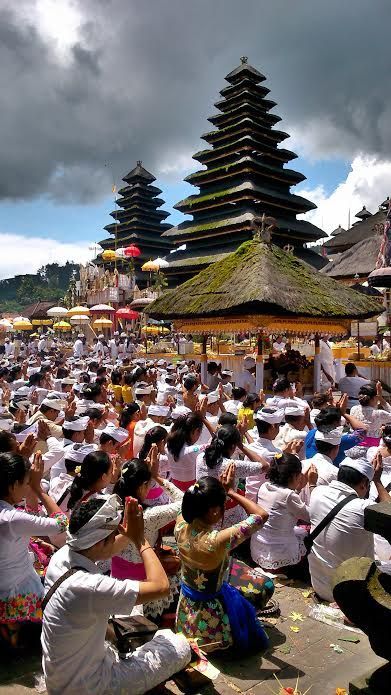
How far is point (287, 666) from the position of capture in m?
3.92

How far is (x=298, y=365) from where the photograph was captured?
590 inches

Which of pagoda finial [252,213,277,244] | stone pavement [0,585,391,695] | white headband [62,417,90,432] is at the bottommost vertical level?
stone pavement [0,585,391,695]

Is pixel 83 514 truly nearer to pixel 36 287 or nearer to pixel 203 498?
pixel 203 498

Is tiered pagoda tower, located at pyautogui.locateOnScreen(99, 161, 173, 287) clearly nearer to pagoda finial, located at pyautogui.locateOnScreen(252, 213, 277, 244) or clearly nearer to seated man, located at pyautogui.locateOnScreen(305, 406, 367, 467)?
pagoda finial, located at pyautogui.locateOnScreen(252, 213, 277, 244)

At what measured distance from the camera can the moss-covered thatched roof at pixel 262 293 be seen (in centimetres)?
1283

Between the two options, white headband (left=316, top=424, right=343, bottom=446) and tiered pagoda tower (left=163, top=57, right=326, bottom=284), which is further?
tiered pagoda tower (left=163, top=57, right=326, bottom=284)

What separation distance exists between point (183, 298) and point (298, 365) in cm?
381

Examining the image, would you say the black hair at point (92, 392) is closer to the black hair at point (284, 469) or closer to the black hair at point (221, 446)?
the black hair at point (221, 446)

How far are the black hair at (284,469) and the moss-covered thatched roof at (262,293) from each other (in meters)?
7.45

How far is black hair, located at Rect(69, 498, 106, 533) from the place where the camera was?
114 inches

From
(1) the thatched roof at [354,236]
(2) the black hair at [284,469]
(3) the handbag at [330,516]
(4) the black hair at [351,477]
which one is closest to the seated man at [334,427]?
(2) the black hair at [284,469]

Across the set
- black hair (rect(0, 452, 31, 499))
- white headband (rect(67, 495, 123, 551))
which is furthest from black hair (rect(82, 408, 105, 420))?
white headband (rect(67, 495, 123, 551))

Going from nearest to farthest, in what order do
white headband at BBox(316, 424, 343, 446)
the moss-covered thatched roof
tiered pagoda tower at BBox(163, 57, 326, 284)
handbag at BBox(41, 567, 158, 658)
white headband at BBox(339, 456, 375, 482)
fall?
handbag at BBox(41, 567, 158, 658), white headband at BBox(339, 456, 375, 482), white headband at BBox(316, 424, 343, 446), the moss-covered thatched roof, tiered pagoda tower at BBox(163, 57, 326, 284)

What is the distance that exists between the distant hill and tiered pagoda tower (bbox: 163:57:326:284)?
8345 cm
